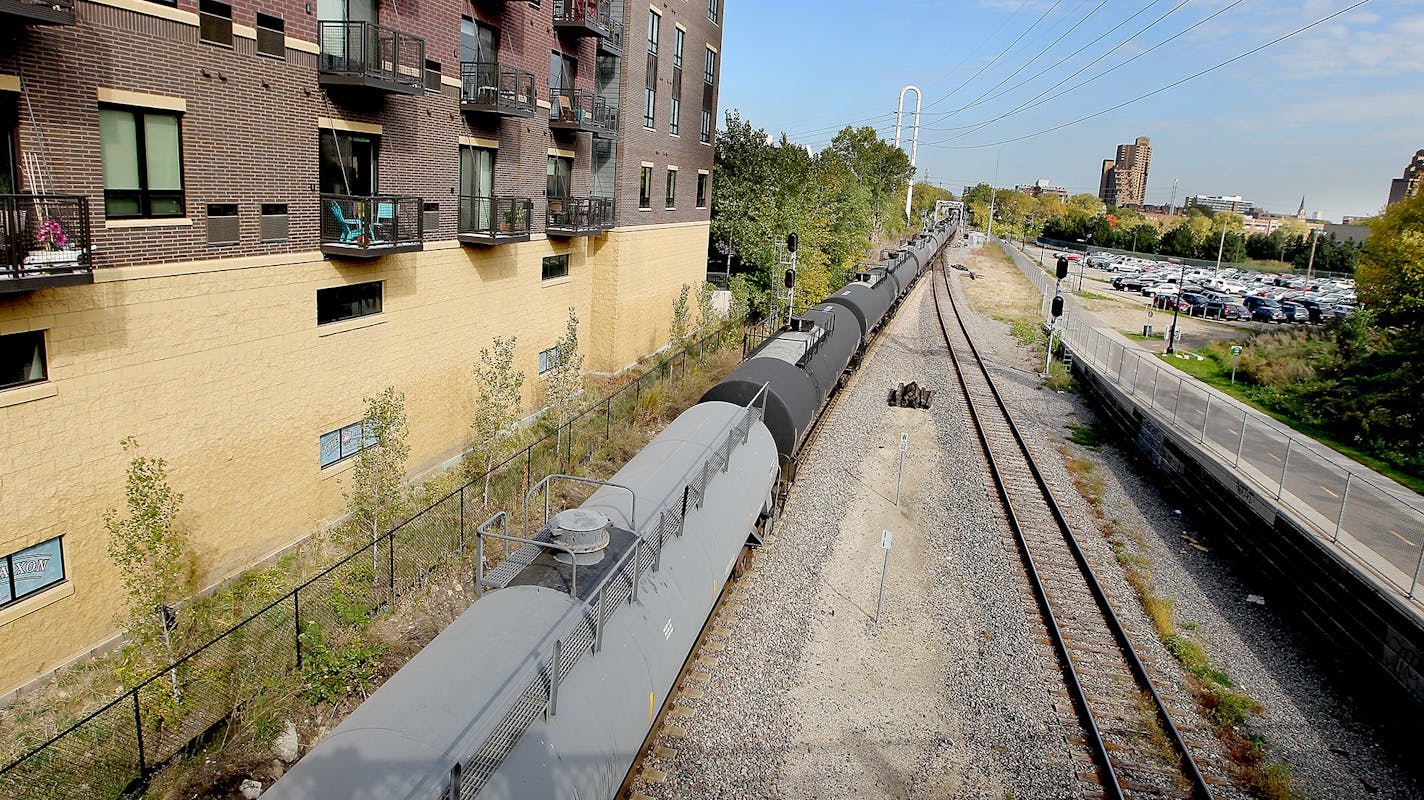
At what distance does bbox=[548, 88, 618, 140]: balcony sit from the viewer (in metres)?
24.7

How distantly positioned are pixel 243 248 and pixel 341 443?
4.50m

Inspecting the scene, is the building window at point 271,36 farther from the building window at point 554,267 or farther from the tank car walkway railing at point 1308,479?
the tank car walkway railing at point 1308,479

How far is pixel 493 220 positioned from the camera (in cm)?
2081

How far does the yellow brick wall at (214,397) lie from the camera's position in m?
11.3

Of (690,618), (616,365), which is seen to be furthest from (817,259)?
(690,618)

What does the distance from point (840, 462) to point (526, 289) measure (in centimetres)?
1028

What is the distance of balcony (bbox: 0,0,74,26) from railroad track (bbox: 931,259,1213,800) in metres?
15.8

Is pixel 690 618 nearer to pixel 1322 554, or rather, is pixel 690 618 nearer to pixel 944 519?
pixel 944 519

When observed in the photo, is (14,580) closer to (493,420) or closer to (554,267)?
(493,420)

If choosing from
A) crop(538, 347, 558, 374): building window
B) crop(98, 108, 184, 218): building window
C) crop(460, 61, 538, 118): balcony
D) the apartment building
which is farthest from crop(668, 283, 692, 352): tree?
crop(98, 108, 184, 218): building window

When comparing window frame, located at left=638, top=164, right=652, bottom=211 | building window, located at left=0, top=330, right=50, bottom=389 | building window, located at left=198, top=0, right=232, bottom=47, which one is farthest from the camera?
window frame, located at left=638, top=164, right=652, bottom=211

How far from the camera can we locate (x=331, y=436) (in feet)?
55.0

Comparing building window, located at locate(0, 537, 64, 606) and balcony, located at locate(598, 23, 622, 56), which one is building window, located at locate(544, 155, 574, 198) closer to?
balcony, located at locate(598, 23, 622, 56)

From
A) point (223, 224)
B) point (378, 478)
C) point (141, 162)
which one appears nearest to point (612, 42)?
point (223, 224)
